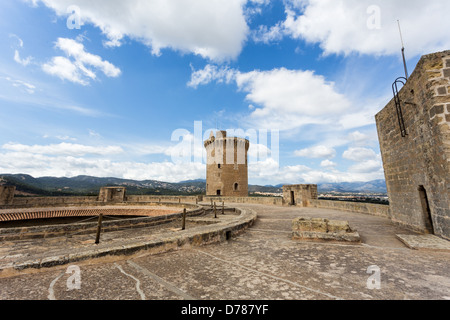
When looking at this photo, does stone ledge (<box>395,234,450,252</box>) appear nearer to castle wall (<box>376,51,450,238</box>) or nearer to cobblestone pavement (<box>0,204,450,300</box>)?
cobblestone pavement (<box>0,204,450,300</box>)

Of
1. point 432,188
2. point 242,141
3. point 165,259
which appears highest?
point 242,141

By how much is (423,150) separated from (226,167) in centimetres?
2231

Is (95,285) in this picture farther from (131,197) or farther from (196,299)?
(131,197)

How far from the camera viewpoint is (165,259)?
151 inches

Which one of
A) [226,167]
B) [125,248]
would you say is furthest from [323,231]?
[226,167]

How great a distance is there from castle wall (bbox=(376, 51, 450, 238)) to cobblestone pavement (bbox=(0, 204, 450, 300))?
1.94 metres

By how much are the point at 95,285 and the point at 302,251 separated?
3.99m

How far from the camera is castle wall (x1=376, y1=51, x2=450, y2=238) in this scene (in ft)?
15.8

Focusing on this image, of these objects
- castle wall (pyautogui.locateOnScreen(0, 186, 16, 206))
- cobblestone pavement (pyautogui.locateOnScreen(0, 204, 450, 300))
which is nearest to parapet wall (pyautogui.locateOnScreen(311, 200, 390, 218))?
cobblestone pavement (pyautogui.locateOnScreen(0, 204, 450, 300))

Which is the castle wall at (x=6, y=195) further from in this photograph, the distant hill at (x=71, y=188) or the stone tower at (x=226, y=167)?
the stone tower at (x=226, y=167)

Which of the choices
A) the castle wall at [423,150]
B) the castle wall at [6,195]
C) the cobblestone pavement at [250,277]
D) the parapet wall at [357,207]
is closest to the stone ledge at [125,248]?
the cobblestone pavement at [250,277]

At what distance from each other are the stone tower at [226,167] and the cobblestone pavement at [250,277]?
73.3ft
